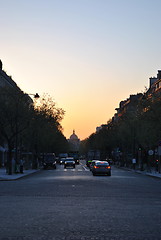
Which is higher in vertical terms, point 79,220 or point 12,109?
point 12,109

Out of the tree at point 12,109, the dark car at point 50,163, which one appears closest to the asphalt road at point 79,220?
the tree at point 12,109

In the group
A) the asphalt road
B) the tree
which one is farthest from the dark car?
the asphalt road

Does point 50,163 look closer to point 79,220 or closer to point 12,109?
point 12,109

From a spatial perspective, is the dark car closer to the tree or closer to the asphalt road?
the tree

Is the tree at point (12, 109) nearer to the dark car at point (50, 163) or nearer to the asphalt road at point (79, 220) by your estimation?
the dark car at point (50, 163)

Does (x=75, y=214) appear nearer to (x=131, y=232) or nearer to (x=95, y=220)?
(x=95, y=220)

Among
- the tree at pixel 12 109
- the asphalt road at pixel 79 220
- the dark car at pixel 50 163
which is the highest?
the tree at pixel 12 109

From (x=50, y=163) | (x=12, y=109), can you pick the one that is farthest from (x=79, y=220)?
(x=50, y=163)

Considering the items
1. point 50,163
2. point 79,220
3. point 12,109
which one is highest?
point 12,109

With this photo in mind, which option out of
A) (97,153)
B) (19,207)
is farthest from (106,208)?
(97,153)

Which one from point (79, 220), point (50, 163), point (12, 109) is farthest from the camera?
point (50, 163)

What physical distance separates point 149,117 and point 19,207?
4553cm

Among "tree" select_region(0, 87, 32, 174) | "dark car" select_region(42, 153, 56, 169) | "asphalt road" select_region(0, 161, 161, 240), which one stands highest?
"tree" select_region(0, 87, 32, 174)

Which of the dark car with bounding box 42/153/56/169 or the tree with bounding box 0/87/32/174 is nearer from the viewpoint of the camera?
the tree with bounding box 0/87/32/174
